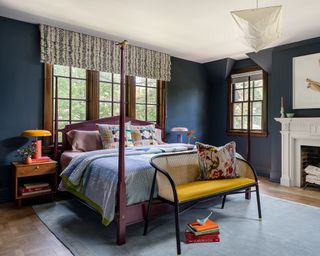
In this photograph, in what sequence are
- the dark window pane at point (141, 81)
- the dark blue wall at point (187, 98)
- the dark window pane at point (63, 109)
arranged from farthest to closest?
the dark blue wall at point (187, 98) → the dark window pane at point (141, 81) → the dark window pane at point (63, 109)

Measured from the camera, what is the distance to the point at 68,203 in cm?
344

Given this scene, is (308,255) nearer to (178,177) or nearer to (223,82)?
(178,177)

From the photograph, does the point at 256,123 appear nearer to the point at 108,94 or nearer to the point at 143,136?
the point at 143,136

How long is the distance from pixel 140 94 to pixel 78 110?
1.32 meters

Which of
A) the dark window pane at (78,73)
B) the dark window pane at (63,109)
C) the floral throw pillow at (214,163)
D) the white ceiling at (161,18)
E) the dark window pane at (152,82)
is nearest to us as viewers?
the floral throw pillow at (214,163)

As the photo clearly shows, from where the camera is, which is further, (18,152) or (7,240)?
(18,152)

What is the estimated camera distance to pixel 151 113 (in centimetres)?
525

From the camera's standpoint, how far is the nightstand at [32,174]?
319 centimetres

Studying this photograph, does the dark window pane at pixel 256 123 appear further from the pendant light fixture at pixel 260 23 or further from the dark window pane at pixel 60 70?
the dark window pane at pixel 60 70

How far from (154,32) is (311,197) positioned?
3446 millimetres

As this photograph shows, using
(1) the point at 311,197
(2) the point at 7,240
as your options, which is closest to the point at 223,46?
(1) the point at 311,197

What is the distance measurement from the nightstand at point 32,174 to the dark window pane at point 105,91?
5.09ft

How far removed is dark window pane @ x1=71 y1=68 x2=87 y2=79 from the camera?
4.16 metres

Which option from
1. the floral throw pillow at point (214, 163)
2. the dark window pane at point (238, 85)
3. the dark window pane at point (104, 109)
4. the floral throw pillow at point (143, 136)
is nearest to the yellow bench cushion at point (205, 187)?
the floral throw pillow at point (214, 163)
